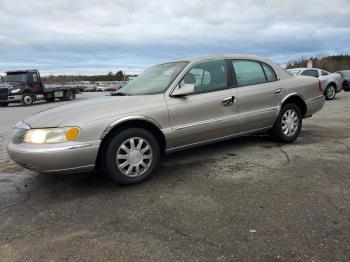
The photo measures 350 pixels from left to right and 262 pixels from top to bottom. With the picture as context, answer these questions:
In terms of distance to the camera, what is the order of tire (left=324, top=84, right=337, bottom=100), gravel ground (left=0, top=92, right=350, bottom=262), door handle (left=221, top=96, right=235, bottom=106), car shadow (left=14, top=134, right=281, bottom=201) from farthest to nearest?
tire (left=324, top=84, right=337, bottom=100)
door handle (left=221, top=96, right=235, bottom=106)
car shadow (left=14, top=134, right=281, bottom=201)
gravel ground (left=0, top=92, right=350, bottom=262)

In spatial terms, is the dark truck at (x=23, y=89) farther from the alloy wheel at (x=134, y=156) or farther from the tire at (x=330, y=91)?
the alloy wheel at (x=134, y=156)

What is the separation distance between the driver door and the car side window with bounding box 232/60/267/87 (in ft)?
0.72

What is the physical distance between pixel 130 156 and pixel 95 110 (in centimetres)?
68

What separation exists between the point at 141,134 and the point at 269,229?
196cm

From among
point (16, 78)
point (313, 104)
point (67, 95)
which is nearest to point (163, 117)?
point (313, 104)

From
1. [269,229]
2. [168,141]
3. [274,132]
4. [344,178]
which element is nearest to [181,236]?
[269,229]

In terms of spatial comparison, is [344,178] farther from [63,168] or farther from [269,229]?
[63,168]

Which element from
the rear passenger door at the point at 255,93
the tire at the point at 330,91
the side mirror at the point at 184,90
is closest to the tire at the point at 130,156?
the side mirror at the point at 184,90

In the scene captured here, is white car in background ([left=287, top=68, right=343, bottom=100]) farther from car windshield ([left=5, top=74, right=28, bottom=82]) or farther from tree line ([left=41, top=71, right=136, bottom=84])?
Result: tree line ([left=41, top=71, right=136, bottom=84])

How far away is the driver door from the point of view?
4.96 metres

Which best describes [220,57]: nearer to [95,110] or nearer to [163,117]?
[163,117]

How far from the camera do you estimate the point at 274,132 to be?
6.35 metres

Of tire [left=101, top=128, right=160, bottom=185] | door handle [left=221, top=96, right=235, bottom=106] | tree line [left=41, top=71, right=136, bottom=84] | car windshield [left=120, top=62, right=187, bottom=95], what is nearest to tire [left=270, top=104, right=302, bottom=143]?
door handle [left=221, top=96, right=235, bottom=106]

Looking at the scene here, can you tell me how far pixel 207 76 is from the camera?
17.9ft
